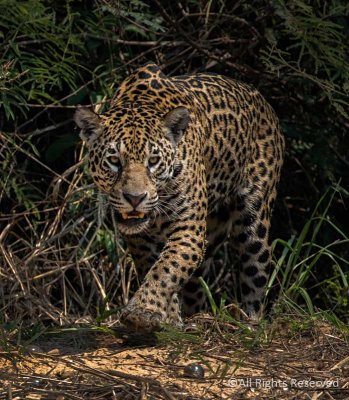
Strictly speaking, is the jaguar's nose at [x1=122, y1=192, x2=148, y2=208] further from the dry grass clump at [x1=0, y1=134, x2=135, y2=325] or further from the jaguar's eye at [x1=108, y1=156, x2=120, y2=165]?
the dry grass clump at [x1=0, y1=134, x2=135, y2=325]

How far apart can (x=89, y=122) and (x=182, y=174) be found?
2.13ft

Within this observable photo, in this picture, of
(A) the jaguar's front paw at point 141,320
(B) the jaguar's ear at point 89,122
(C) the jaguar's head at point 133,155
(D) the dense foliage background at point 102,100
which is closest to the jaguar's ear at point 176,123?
(C) the jaguar's head at point 133,155

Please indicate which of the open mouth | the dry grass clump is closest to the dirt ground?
the open mouth

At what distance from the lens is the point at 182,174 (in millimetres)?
6930

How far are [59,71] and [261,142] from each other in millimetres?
1577

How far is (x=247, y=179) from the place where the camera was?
319 inches

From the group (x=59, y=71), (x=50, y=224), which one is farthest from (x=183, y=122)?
(x=50, y=224)

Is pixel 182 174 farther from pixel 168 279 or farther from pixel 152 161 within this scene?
pixel 168 279

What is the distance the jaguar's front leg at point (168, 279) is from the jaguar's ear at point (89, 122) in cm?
73

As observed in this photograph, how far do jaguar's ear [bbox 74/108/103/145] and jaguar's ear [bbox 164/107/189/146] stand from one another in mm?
413

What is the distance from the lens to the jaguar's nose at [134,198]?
643 cm

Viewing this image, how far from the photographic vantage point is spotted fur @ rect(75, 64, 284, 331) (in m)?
6.53

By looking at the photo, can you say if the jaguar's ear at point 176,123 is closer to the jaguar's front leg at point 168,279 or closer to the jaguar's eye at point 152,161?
the jaguar's eye at point 152,161

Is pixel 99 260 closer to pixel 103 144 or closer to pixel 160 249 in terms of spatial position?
pixel 160 249
